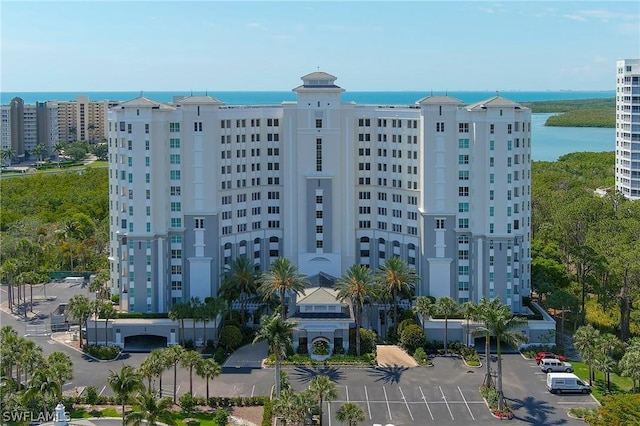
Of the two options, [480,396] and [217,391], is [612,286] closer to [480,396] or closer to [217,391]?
[480,396]

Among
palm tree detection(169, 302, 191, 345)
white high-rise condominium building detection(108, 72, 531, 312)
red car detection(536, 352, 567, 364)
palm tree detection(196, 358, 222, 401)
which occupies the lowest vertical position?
red car detection(536, 352, 567, 364)

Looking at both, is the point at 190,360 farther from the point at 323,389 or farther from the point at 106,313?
the point at 106,313

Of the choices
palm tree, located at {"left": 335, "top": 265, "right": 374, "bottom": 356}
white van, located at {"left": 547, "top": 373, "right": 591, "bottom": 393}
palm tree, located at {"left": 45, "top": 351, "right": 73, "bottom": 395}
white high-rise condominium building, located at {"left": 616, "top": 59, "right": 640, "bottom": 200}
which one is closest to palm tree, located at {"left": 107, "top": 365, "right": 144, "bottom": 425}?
palm tree, located at {"left": 45, "top": 351, "right": 73, "bottom": 395}

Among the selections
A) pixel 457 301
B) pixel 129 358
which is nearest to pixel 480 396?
pixel 457 301

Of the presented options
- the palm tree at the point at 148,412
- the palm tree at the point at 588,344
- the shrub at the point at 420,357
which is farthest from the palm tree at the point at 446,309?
the palm tree at the point at 148,412

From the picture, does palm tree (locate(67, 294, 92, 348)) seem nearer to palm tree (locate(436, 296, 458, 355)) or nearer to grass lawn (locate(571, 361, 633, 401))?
palm tree (locate(436, 296, 458, 355))
